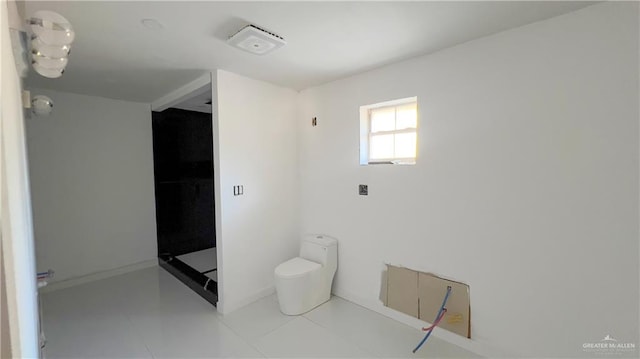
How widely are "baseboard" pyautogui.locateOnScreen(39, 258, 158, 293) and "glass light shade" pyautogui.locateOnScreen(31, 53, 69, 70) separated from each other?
2.90 meters

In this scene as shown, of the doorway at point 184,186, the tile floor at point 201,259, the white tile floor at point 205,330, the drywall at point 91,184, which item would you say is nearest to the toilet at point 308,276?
the white tile floor at point 205,330

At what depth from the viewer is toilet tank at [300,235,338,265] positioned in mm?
2771

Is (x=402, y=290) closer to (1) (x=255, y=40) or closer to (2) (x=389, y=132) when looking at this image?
(2) (x=389, y=132)

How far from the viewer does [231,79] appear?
8.50 ft

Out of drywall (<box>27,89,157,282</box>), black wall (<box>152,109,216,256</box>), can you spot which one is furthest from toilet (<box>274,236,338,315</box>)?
drywall (<box>27,89,157,282</box>)

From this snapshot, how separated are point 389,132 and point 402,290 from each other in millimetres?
1428

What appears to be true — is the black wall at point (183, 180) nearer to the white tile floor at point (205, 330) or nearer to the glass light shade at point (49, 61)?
the white tile floor at point (205, 330)

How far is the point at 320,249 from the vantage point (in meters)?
2.80

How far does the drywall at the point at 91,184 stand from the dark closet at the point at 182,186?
133 millimetres

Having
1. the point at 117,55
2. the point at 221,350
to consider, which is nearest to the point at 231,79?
the point at 117,55

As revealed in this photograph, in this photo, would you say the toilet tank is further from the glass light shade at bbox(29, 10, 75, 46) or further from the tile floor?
the glass light shade at bbox(29, 10, 75, 46)

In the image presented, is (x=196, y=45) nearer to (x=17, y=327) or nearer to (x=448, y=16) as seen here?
(x=448, y=16)

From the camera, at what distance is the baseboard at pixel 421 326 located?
→ 6.44ft

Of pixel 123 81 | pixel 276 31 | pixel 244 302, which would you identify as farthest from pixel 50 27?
pixel 244 302
